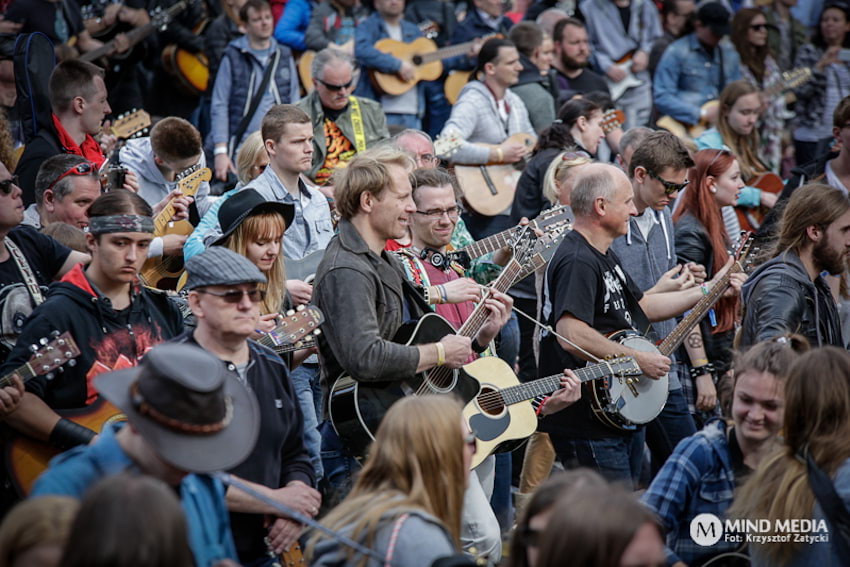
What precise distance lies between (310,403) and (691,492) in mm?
2410

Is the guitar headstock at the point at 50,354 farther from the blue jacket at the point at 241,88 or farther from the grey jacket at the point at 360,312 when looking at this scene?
the blue jacket at the point at 241,88

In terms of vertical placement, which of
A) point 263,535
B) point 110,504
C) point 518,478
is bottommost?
point 518,478

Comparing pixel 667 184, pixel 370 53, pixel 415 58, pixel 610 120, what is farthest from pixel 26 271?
pixel 415 58

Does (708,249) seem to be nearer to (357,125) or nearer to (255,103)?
(357,125)

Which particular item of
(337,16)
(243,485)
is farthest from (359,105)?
(243,485)

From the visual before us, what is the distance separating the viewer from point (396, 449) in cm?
360

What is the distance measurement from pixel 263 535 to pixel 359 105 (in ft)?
16.9

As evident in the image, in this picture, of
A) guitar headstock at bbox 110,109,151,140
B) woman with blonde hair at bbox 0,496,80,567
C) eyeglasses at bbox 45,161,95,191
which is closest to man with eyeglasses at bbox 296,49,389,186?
guitar headstock at bbox 110,109,151,140

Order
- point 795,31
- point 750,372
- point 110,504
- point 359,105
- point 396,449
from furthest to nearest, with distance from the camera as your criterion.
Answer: point 795,31 → point 359,105 → point 750,372 → point 396,449 → point 110,504

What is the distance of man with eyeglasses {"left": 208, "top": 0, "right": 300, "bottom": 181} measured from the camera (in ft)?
33.7

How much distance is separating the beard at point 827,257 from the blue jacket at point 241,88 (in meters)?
5.83

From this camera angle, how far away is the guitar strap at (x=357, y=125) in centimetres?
872

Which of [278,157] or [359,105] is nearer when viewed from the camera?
[278,157]

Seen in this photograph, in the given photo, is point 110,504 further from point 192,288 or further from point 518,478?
point 518,478
